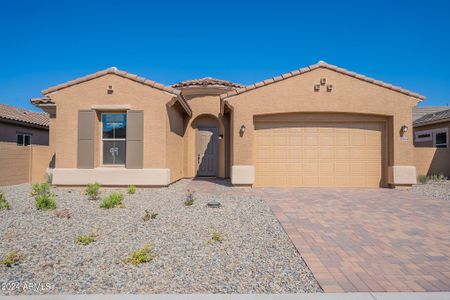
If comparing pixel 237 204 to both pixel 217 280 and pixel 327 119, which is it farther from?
pixel 327 119

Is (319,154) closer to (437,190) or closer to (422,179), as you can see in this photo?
(437,190)

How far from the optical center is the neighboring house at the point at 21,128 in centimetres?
1457

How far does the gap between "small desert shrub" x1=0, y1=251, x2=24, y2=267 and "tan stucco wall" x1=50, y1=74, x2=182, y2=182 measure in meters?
6.38

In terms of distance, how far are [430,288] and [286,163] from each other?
7.66m

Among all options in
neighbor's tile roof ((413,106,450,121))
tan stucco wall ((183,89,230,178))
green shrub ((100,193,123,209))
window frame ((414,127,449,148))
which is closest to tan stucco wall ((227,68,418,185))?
tan stucco wall ((183,89,230,178))

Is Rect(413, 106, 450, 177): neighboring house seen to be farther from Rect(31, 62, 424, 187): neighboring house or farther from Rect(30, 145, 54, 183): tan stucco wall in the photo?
Rect(30, 145, 54, 183): tan stucco wall

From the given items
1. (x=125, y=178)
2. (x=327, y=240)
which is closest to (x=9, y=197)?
(x=125, y=178)

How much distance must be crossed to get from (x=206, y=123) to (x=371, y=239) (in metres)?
10.8

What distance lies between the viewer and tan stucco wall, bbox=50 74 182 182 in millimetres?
10109

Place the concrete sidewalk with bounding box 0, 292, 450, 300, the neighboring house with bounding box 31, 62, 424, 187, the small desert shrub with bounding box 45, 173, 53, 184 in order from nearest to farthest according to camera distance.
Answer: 1. the concrete sidewalk with bounding box 0, 292, 450, 300
2. the neighboring house with bounding box 31, 62, 424, 187
3. the small desert shrub with bounding box 45, 173, 53, 184

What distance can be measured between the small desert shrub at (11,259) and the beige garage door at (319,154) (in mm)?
8060

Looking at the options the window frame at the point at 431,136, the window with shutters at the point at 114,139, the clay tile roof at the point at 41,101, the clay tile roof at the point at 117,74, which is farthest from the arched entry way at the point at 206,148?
the window frame at the point at 431,136

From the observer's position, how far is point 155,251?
4125mm

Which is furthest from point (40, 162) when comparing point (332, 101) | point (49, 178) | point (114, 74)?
point (332, 101)
